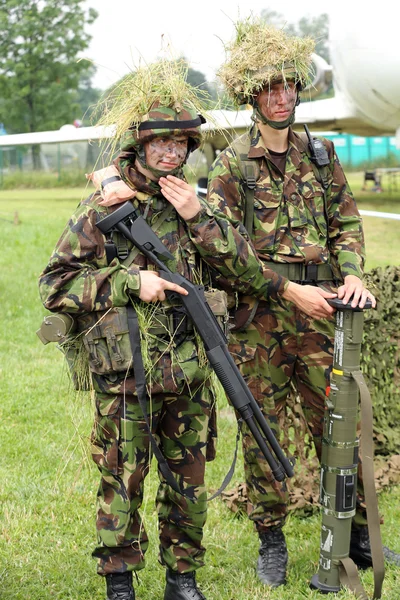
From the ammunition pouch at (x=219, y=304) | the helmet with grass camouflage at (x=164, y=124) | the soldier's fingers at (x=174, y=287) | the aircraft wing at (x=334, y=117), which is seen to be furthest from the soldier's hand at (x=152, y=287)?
the aircraft wing at (x=334, y=117)

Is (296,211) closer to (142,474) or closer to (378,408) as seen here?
(142,474)

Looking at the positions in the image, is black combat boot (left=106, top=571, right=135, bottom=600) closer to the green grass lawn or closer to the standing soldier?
the green grass lawn

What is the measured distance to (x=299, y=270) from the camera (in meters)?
3.82

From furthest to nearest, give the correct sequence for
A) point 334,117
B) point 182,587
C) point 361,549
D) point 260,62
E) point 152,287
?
point 334,117
point 361,549
point 260,62
point 182,587
point 152,287

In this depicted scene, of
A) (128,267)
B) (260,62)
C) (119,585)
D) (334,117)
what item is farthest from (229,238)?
(334,117)

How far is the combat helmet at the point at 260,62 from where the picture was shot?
12.1ft

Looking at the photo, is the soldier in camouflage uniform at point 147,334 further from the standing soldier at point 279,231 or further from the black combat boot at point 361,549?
the black combat boot at point 361,549

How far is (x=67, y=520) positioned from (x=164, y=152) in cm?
230

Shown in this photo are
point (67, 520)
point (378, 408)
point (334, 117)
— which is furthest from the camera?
point (334, 117)

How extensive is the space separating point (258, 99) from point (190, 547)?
1945 millimetres

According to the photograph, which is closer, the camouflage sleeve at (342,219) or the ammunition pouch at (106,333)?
the ammunition pouch at (106,333)

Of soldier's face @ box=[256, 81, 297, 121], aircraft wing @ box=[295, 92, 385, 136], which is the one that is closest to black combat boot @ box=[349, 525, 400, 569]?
soldier's face @ box=[256, 81, 297, 121]

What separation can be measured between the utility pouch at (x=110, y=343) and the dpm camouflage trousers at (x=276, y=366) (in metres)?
0.82

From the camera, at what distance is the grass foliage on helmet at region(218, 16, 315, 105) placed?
12.1 feet
